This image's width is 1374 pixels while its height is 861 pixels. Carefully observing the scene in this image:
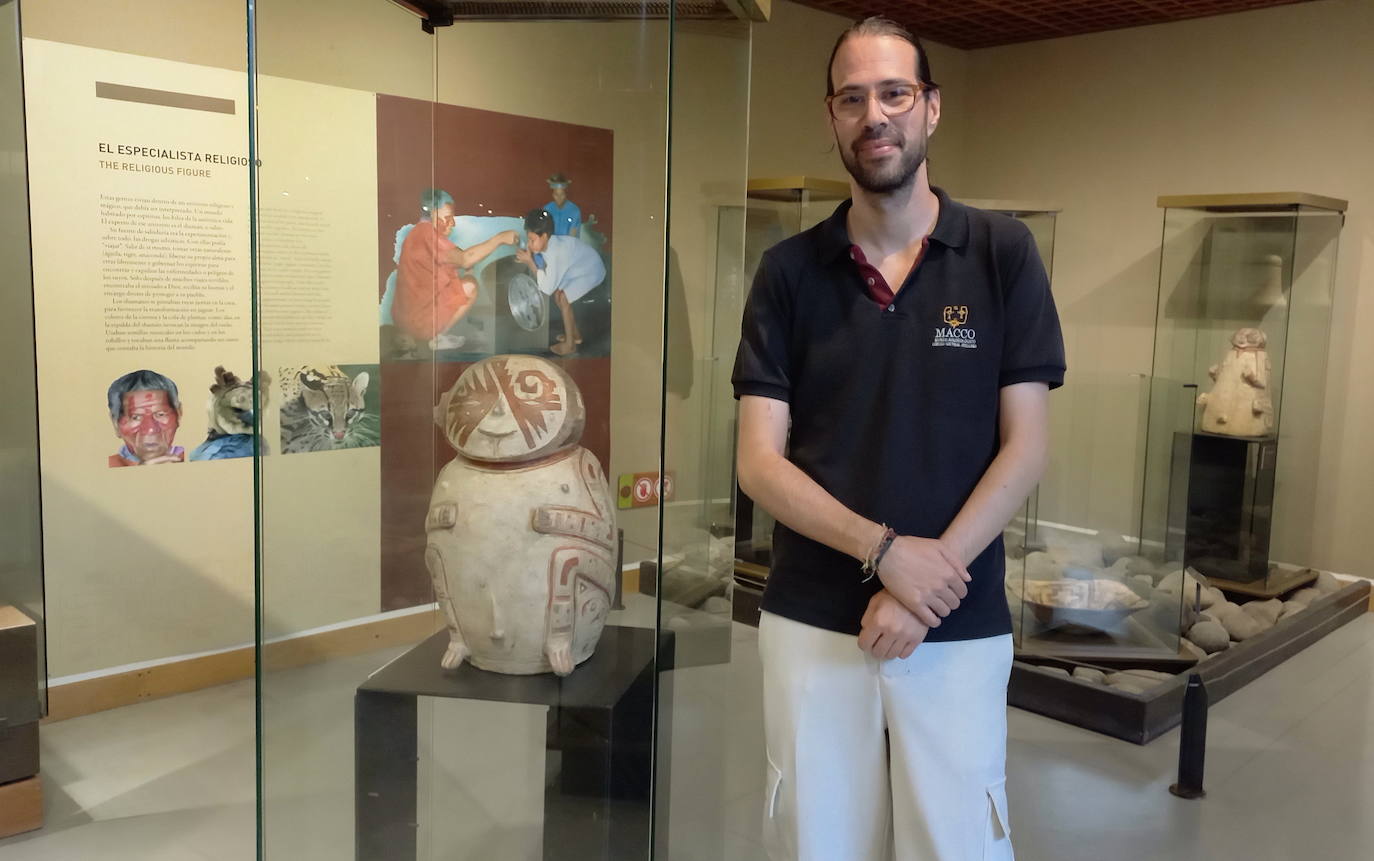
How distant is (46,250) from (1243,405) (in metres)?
4.94

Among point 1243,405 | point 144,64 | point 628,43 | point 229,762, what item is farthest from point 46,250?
point 1243,405

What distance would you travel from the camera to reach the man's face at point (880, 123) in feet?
5.15

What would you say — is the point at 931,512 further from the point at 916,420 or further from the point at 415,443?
the point at 415,443

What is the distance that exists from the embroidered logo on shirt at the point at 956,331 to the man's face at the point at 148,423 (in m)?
2.78

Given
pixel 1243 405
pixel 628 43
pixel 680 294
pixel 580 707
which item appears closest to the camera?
pixel 628 43

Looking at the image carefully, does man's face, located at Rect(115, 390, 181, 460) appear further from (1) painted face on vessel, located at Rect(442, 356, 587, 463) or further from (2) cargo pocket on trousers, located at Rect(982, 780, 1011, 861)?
(2) cargo pocket on trousers, located at Rect(982, 780, 1011, 861)

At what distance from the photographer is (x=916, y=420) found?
1.60 meters

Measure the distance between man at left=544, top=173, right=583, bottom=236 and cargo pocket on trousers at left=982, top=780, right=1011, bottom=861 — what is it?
1.09 meters

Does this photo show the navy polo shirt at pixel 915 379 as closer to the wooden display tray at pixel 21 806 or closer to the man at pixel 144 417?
the wooden display tray at pixel 21 806

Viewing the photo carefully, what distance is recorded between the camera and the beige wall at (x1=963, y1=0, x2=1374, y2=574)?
545 cm

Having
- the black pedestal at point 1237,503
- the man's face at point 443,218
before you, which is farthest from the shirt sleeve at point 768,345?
the black pedestal at point 1237,503

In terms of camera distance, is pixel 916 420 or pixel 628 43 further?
pixel 628 43

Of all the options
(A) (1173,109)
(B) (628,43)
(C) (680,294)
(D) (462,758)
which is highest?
(A) (1173,109)

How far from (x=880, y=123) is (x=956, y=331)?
31cm
